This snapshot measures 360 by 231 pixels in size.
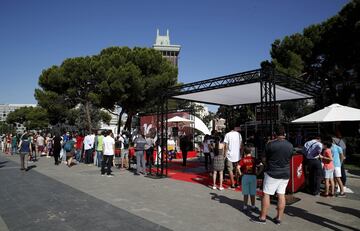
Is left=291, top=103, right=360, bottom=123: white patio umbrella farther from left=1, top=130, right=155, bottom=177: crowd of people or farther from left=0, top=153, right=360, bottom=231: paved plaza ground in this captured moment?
left=1, top=130, right=155, bottom=177: crowd of people

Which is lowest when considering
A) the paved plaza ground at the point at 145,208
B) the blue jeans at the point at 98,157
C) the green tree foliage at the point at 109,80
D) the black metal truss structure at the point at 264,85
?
the paved plaza ground at the point at 145,208

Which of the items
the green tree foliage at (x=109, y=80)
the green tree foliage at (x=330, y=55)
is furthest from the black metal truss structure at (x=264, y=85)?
the green tree foliage at (x=109, y=80)

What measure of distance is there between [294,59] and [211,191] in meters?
16.9

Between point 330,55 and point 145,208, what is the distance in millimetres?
20437

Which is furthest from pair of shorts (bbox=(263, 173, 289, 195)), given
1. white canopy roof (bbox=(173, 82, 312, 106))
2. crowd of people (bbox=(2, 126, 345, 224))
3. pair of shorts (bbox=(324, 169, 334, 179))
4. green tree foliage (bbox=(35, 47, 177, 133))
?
green tree foliage (bbox=(35, 47, 177, 133))

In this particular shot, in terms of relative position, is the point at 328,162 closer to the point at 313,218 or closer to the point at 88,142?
the point at 313,218

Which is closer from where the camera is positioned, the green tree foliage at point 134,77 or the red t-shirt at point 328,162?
the red t-shirt at point 328,162

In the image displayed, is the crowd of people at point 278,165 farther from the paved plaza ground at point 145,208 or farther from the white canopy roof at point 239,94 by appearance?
the white canopy roof at point 239,94

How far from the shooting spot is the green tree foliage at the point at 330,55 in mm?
18297

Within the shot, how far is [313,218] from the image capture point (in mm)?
4828

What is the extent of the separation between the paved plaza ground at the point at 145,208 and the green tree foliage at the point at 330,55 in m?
12.7

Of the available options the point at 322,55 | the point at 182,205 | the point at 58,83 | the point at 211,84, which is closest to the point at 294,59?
the point at 322,55

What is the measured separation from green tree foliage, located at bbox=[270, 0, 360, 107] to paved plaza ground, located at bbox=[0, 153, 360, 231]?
12683 millimetres

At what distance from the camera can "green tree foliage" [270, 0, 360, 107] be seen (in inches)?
720
